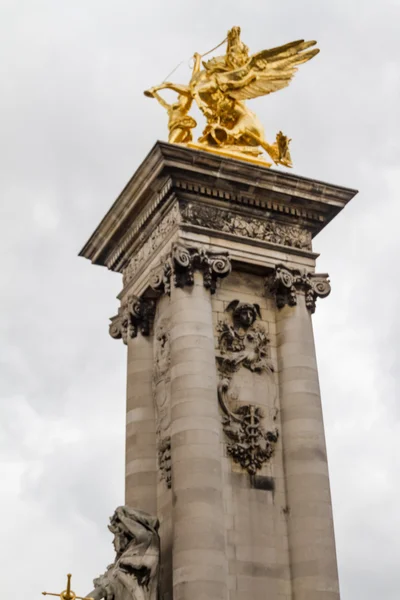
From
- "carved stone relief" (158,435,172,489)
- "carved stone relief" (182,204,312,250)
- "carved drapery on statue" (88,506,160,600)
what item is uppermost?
"carved stone relief" (182,204,312,250)

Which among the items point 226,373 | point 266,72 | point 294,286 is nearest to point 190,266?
point 226,373

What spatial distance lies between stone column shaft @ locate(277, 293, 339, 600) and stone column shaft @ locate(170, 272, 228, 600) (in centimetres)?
166

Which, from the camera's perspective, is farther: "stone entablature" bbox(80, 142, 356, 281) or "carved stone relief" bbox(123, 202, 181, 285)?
"carved stone relief" bbox(123, 202, 181, 285)

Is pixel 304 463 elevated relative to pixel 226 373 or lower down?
lower down

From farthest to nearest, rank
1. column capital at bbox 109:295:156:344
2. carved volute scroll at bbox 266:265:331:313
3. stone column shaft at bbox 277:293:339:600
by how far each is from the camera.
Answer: column capital at bbox 109:295:156:344 → carved volute scroll at bbox 266:265:331:313 → stone column shaft at bbox 277:293:339:600

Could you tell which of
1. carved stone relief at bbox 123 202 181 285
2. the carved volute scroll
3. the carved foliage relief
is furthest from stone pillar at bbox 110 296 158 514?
the carved volute scroll

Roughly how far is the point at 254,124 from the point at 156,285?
4.64 m

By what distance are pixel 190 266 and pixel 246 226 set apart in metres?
1.95

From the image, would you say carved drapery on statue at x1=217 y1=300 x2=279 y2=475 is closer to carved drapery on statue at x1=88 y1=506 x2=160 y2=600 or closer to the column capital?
the column capital

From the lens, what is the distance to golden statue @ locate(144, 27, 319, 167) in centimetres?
2389

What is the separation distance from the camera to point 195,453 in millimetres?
19844

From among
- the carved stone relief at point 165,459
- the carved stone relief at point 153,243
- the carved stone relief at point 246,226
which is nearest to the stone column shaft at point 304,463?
the carved stone relief at point 246,226

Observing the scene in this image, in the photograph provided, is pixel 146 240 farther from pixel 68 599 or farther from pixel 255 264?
pixel 68 599

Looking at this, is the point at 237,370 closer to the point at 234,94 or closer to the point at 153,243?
the point at 153,243
